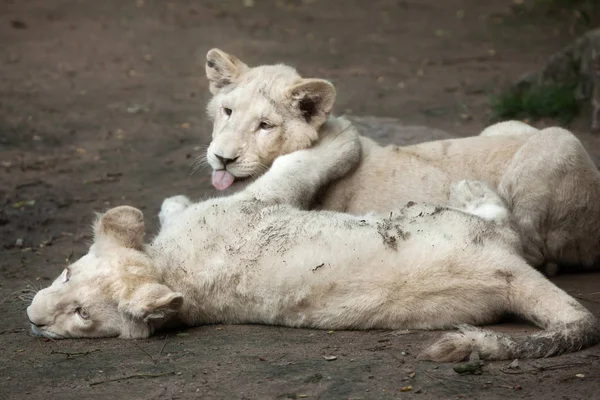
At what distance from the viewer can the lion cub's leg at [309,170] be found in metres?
6.65

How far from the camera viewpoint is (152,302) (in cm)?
572

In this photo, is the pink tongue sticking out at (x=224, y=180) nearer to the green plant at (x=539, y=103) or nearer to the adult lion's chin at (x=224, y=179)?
the adult lion's chin at (x=224, y=179)

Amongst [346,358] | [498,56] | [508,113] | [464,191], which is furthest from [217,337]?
[498,56]

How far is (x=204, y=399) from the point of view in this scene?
197 inches

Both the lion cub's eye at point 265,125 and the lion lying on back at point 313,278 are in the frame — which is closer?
the lion lying on back at point 313,278

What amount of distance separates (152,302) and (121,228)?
2.34 ft

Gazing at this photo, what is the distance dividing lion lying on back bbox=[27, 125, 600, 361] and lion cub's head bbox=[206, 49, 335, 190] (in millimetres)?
497

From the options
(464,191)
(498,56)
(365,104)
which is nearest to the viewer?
(464,191)

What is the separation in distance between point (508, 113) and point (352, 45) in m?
4.72

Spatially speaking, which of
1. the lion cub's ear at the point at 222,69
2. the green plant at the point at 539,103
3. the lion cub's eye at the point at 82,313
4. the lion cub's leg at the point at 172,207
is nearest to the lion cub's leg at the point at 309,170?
the lion cub's leg at the point at 172,207

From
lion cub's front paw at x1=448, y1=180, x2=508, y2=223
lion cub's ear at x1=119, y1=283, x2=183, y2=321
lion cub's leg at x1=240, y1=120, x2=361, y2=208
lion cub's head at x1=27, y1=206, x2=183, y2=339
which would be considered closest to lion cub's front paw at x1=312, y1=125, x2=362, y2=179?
lion cub's leg at x1=240, y1=120, x2=361, y2=208

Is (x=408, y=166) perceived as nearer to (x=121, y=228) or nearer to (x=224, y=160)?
(x=224, y=160)

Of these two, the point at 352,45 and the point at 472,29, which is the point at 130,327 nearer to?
the point at 352,45

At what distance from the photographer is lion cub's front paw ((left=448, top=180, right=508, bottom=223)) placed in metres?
6.47
